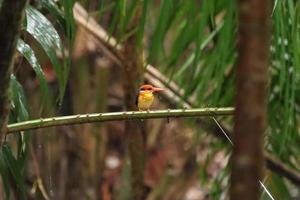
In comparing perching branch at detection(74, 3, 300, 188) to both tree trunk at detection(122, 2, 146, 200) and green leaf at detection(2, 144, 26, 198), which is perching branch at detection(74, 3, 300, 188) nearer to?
tree trunk at detection(122, 2, 146, 200)

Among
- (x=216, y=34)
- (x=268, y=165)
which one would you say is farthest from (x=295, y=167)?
(x=216, y=34)

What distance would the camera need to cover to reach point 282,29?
4.59 feet

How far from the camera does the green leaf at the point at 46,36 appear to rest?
1.18m

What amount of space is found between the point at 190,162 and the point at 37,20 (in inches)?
81.5

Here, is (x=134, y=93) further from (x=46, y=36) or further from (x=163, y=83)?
(x=46, y=36)

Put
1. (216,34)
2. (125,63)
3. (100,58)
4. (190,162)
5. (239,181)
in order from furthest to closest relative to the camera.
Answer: (190,162) < (100,58) < (216,34) < (125,63) < (239,181)

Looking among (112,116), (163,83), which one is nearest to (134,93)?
(163,83)

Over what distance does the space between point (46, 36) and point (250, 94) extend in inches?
29.4

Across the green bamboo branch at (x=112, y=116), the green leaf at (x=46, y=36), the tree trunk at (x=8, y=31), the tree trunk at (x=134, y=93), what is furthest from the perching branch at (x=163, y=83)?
the tree trunk at (x=8, y=31)

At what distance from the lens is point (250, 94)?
50 cm

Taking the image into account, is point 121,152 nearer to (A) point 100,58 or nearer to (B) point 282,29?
(A) point 100,58

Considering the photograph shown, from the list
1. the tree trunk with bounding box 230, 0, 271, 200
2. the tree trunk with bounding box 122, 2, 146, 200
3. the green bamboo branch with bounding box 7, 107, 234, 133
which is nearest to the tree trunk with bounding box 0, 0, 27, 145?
the green bamboo branch with bounding box 7, 107, 234, 133

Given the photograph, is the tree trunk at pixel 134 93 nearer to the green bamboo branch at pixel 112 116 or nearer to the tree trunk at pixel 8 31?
the green bamboo branch at pixel 112 116

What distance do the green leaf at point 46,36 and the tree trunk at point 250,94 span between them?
699 millimetres
